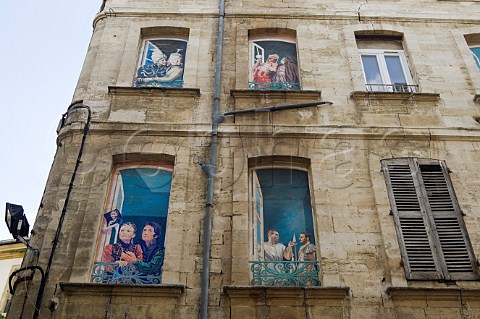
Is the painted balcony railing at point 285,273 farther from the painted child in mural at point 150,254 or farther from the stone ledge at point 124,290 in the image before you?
the painted child in mural at point 150,254

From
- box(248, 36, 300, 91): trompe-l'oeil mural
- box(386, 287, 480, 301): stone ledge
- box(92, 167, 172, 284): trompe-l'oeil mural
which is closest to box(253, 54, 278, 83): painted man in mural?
box(248, 36, 300, 91): trompe-l'oeil mural

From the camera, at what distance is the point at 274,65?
360 inches

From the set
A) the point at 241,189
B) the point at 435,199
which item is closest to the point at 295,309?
the point at 241,189

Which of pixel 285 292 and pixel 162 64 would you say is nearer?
pixel 285 292

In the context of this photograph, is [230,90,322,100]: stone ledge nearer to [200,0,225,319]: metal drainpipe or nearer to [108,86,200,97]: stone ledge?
[200,0,225,319]: metal drainpipe

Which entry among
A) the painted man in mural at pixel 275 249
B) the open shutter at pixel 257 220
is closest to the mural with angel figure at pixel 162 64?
the open shutter at pixel 257 220

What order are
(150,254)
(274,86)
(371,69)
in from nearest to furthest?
(150,254) < (274,86) < (371,69)

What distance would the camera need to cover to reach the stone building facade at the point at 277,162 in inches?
244

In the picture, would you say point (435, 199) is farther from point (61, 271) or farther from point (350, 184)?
→ point (61, 271)

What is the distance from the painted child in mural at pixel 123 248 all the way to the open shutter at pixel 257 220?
1544mm

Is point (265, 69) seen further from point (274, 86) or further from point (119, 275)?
point (119, 275)

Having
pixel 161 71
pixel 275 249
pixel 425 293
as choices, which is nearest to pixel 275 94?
pixel 161 71

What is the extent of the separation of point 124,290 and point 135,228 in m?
1.09

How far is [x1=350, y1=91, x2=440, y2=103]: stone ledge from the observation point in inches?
328
